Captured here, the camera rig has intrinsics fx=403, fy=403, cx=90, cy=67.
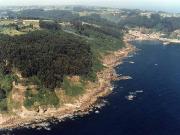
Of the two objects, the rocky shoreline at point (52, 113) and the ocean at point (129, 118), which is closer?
the ocean at point (129, 118)

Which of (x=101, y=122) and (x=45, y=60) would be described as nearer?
(x=101, y=122)

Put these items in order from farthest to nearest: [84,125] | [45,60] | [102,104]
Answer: [45,60]
[102,104]
[84,125]

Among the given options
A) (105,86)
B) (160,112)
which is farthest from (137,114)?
(105,86)

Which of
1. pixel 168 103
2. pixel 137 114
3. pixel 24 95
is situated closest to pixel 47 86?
pixel 24 95

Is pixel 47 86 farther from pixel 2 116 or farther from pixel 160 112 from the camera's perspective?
pixel 160 112

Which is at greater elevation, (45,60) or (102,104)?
(45,60)

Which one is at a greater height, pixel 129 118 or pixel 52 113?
pixel 129 118

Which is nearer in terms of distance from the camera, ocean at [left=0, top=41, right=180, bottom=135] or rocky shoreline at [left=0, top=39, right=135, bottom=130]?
ocean at [left=0, top=41, right=180, bottom=135]

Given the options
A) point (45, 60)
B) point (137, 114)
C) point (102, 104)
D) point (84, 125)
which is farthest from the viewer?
point (45, 60)

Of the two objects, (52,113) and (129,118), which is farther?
(52,113)
